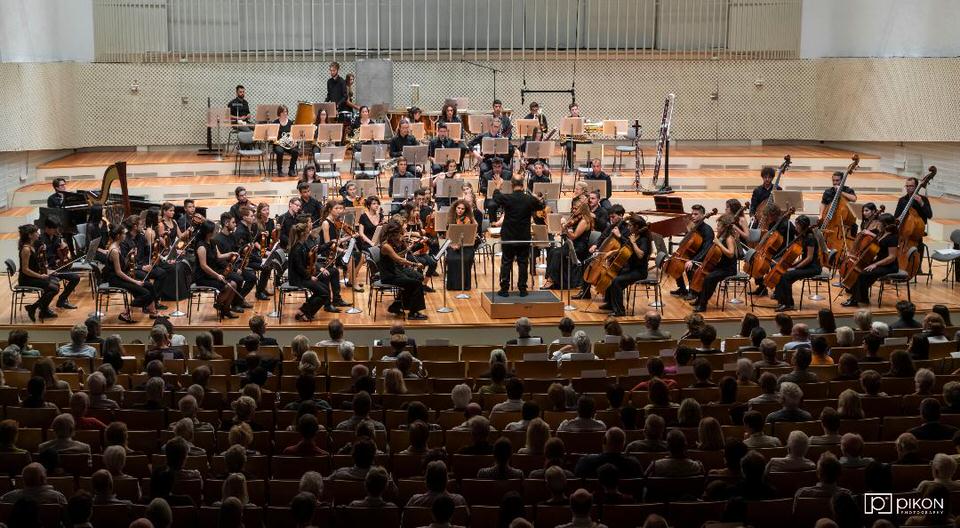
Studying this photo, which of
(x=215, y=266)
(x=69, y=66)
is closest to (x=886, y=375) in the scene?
(x=215, y=266)

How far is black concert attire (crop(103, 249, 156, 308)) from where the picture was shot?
1348 cm

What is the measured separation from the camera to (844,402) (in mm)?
8461

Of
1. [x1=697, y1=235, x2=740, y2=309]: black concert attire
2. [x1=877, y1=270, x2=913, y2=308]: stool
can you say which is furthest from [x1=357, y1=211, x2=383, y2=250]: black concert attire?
[x1=877, y1=270, x2=913, y2=308]: stool

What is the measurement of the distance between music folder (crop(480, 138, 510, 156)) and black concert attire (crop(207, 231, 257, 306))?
522cm

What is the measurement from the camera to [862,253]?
46.6 feet

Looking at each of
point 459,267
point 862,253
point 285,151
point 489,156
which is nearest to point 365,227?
point 459,267

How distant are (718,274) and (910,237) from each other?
2.57 m

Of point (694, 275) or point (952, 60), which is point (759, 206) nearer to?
point (694, 275)

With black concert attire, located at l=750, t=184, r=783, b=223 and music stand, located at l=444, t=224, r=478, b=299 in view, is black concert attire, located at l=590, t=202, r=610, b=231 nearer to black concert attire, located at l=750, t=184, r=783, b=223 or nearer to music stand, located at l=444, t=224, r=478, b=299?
music stand, located at l=444, t=224, r=478, b=299

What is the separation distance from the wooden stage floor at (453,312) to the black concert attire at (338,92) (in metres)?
6.40

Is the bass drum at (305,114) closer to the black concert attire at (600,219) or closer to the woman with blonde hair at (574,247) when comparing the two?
the woman with blonde hair at (574,247)

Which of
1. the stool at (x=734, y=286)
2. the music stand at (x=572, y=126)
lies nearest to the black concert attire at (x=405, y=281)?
the stool at (x=734, y=286)

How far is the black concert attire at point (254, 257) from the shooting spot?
14.3m

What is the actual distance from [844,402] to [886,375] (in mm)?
1655
